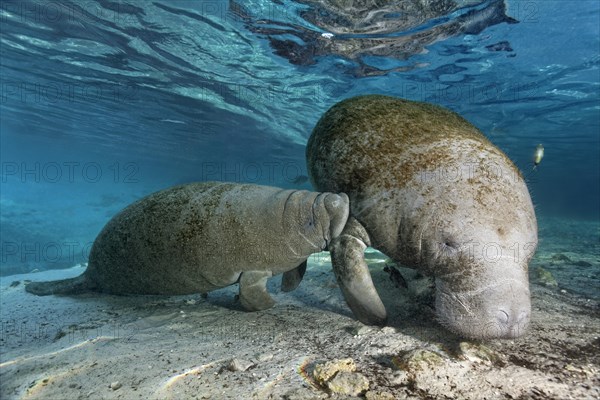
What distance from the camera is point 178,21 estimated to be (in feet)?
38.6

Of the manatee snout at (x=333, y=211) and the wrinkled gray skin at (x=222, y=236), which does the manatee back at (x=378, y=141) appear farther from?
the wrinkled gray skin at (x=222, y=236)

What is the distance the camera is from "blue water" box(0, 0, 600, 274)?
35.7 feet

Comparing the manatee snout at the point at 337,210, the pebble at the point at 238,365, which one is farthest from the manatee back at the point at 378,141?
the pebble at the point at 238,365

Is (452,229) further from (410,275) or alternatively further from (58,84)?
(58,84)

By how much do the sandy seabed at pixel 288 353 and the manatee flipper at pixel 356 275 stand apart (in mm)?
157

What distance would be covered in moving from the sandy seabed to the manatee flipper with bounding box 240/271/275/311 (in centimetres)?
16

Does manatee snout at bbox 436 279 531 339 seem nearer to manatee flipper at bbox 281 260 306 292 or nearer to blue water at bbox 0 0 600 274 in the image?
blue water at bbox 0 0 600 274

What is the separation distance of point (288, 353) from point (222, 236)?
71.8 inches

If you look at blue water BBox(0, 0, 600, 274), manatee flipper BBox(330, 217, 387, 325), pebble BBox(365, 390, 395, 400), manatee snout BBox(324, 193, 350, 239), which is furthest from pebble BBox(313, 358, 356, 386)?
blue water BBox(0, 0, 600, 274)

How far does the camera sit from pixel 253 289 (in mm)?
4270

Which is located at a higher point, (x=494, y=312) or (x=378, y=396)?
(x=494, y=312)

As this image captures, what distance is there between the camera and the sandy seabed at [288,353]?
237 cm

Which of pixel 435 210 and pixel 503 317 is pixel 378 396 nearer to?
pixel 503 317

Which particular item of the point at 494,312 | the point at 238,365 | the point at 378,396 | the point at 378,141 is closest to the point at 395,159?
the point at 378,141
